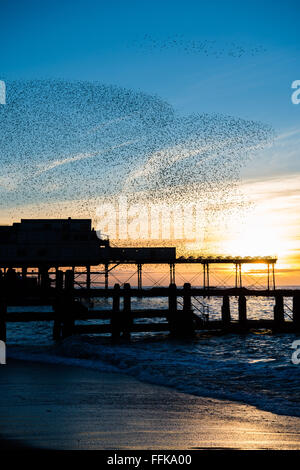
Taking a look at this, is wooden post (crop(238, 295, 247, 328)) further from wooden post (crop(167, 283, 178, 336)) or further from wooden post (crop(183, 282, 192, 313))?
wooden post (crop(167, 283, 178, 336))

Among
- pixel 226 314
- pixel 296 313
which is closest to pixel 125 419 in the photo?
pixel 226 314

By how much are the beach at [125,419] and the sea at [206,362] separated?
3.19 feet

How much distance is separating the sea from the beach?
972mm

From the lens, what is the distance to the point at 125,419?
828 cm

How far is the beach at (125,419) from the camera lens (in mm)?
6935

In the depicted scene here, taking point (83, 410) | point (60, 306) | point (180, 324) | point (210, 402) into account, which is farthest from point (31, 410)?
point (180, 324)

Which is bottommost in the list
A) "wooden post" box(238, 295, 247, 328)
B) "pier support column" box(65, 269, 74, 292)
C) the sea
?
the sea

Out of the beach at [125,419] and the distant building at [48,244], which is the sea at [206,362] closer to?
the beach at [125,419]

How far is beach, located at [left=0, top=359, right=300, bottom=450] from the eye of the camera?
6935 millimetres

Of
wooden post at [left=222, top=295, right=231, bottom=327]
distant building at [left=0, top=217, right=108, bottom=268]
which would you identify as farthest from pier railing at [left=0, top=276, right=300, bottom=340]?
distant building at [left=0, top=217, right=108, bottom=268]

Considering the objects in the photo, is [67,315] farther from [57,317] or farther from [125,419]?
[125,419]

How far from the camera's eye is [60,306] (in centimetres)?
2133

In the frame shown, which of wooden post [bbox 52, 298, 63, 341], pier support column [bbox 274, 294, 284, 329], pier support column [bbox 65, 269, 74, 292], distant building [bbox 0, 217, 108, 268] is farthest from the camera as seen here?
distant building [bbox 0, 217, 108, 268]

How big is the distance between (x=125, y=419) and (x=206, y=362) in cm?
863
